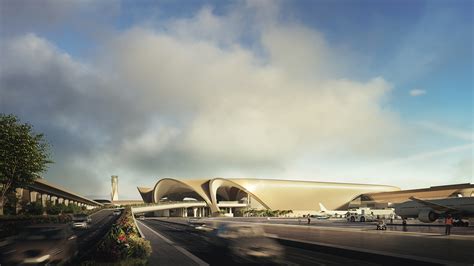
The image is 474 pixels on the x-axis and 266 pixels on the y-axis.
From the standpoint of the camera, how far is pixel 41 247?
12828 millimetres

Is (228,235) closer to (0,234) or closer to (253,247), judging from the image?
(253,247)

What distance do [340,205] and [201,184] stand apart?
2407 inches

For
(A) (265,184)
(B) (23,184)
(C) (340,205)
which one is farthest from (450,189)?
(B) (23,184)

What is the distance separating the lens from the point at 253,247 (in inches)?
704

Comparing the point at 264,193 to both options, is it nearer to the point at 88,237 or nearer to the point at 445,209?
the point at 445,209

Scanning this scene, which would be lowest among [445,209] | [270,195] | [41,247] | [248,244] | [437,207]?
[270,195]

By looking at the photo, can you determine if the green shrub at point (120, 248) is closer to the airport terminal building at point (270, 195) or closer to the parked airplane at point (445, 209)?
the parked airplane at point (445, 209)

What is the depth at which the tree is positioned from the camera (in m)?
45.6

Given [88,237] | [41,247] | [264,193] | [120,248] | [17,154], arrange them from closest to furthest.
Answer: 1. [41,247]
2. [120,248]
3. [88,237]
4. [17,154]
5. [264,193]

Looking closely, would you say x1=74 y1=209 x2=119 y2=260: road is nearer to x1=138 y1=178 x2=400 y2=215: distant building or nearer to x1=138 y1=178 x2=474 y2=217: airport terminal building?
x1=138 y1=178 x2=474 y2=217: airport terminal building

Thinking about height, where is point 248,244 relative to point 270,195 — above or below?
above

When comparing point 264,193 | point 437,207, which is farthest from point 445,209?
point 264,193

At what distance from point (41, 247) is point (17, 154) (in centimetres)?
3854

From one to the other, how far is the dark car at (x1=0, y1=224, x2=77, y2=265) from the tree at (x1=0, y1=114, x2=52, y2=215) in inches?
1359
